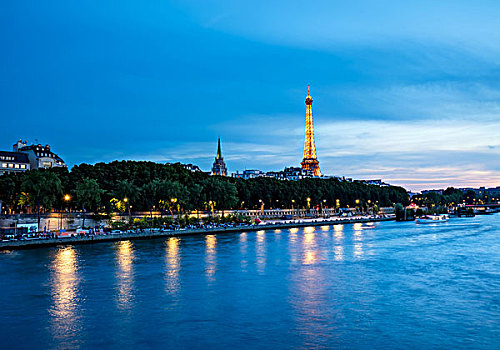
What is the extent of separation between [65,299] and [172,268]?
42.3 ft

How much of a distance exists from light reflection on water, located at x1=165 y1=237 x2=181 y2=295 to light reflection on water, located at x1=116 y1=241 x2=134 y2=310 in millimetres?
2615

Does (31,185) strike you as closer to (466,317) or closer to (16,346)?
(16,346)

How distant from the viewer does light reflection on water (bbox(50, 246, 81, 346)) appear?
76.7 ft

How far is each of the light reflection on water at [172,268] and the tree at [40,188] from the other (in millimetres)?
21387

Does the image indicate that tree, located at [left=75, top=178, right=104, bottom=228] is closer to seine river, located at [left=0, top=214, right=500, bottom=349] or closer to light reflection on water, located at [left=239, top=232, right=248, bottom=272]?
seine river, located at [left=0, top=214, right=500, bottom=349]

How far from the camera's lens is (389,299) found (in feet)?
97.4

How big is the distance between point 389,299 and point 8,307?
75.4ft

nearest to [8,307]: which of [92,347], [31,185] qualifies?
[92,347]

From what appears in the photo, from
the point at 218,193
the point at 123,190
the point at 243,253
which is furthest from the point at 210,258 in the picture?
the point at 218,193

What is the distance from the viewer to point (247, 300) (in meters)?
29.7

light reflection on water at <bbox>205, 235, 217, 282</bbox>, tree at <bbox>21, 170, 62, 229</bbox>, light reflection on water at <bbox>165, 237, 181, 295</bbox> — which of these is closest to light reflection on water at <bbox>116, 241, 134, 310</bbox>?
light reflection on water at <bbox>165, 237, 181, 295</bbox>

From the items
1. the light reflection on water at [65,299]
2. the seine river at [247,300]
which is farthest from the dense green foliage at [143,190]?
the light reflection on water at [65,299]

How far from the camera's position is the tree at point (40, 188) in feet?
228

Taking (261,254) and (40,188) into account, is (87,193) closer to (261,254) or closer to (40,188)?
(40,188)
